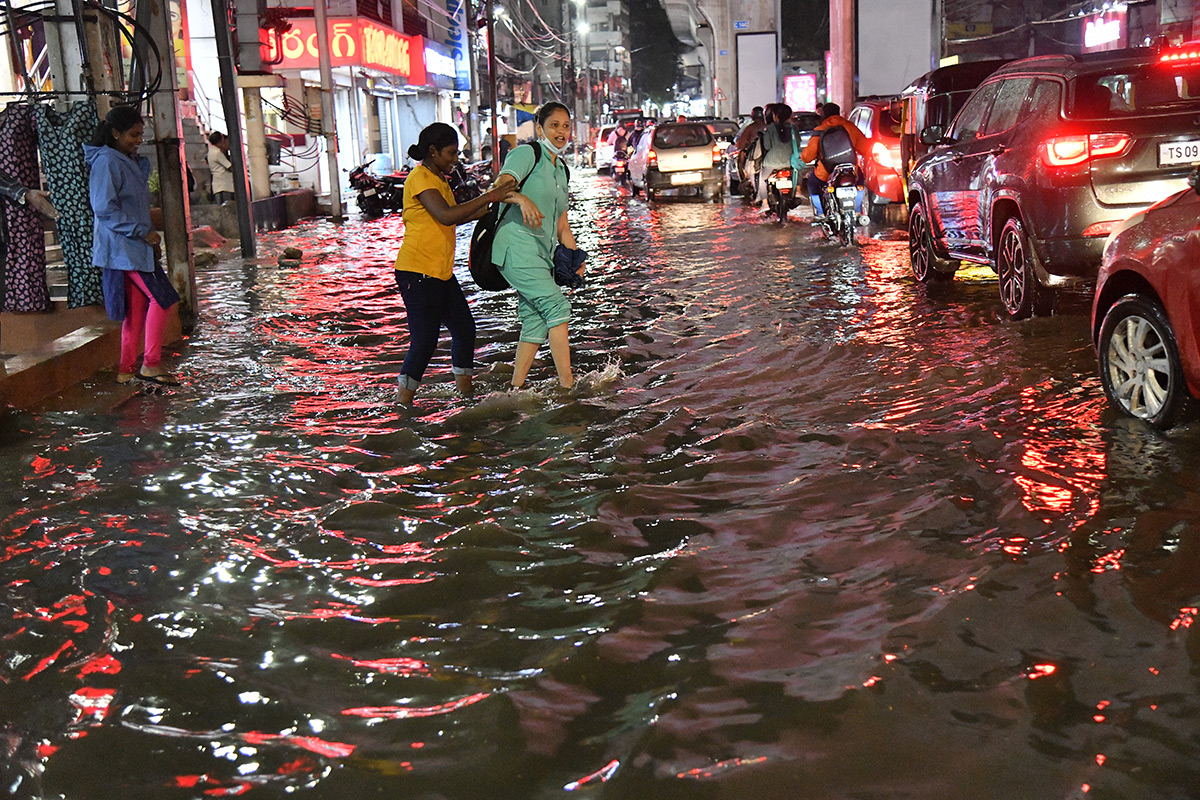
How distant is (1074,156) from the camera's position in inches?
313

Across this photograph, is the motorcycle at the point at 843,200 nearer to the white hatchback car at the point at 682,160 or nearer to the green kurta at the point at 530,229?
the green kurta at the point at 530,229

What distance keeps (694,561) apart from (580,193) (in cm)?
3077

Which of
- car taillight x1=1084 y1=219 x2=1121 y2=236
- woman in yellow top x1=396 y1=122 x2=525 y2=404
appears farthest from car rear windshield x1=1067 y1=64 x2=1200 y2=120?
woman in yellow top x1=396 y1=122 x2=525 y2=404

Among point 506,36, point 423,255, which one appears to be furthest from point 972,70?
point 506,36

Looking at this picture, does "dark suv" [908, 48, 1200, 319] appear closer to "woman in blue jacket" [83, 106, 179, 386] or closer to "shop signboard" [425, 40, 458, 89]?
"woman in blue jacket" [83, 106, 179, 386]

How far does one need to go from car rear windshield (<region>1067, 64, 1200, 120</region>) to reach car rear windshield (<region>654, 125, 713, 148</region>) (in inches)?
787

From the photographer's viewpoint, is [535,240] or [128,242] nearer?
[535,240]

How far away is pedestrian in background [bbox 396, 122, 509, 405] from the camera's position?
6777 mm

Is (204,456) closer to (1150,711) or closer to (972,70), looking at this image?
(1150,711)

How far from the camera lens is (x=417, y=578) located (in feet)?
14.5

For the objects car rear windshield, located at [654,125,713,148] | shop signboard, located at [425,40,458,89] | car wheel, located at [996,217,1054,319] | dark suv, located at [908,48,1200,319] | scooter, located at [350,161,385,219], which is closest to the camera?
dark suv, located at [908,48,1200,319]

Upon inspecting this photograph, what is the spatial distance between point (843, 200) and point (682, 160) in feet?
41.0

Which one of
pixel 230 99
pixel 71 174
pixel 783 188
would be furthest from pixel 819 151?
pixel 71 174

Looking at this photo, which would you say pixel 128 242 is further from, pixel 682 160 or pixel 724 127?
pixel 724 127
